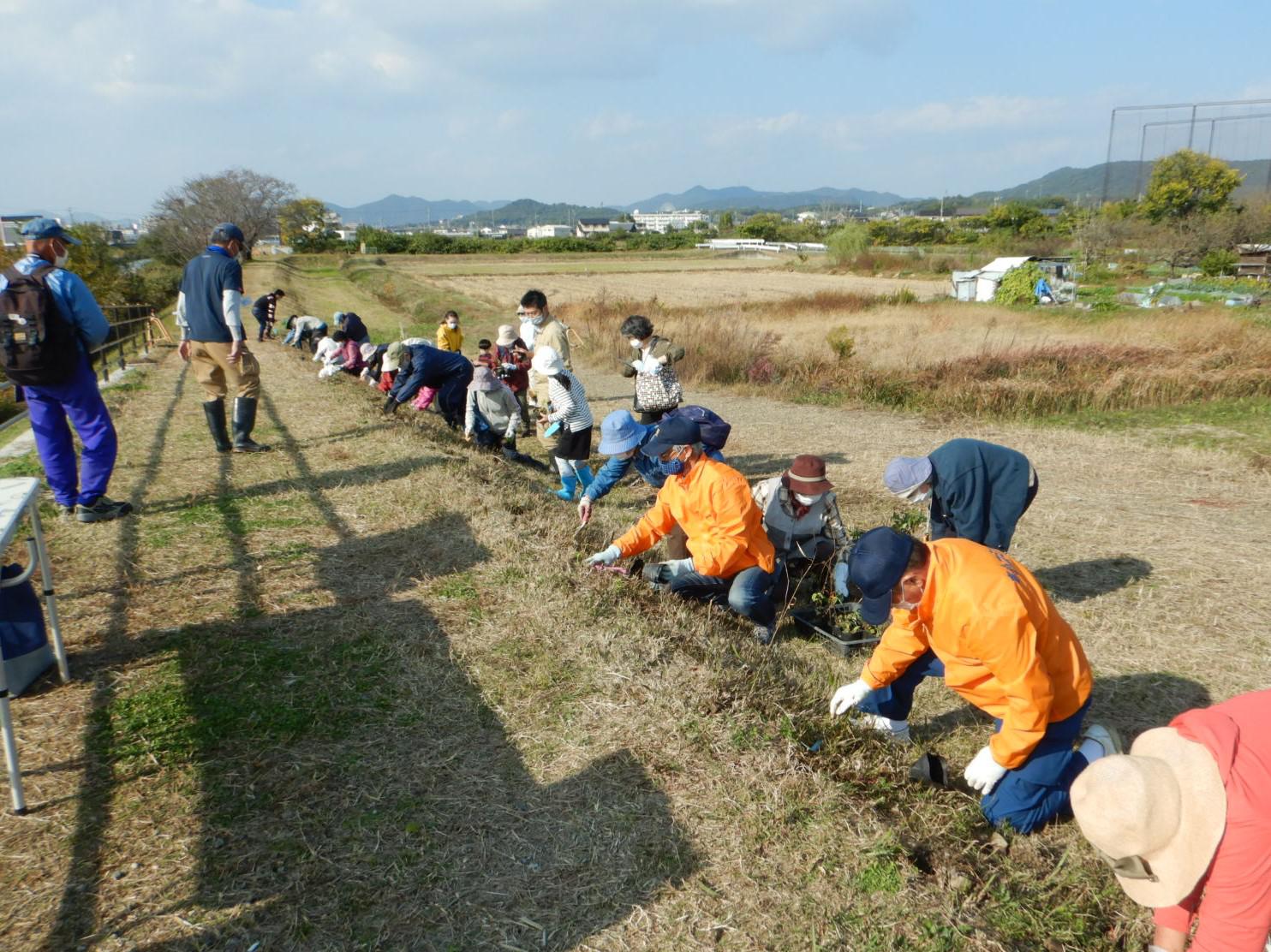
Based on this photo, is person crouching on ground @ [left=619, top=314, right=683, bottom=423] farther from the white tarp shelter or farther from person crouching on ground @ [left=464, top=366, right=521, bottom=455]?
the white tarp shelter

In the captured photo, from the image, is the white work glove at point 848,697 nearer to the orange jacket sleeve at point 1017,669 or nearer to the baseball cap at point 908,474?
the orange jacket sleeve at point 1017,669

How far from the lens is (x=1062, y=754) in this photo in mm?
2824

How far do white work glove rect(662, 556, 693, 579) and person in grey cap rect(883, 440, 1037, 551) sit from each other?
3.93 feet

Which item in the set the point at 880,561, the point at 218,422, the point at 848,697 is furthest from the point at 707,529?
the point at 218,422

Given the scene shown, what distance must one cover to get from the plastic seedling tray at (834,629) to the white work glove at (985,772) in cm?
149

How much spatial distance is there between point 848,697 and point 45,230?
→ 17.9 ft

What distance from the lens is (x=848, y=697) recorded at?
3.24 m

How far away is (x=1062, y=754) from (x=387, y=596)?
3366 millimetres

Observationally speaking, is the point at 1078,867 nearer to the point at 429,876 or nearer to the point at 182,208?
the point at 429,876

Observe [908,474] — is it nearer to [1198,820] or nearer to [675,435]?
[675,435]

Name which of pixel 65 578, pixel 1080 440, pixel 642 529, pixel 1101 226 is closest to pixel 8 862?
pixel 65 578

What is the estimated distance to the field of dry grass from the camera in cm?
234

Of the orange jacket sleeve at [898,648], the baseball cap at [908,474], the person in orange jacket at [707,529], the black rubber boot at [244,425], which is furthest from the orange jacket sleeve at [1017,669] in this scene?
the black rubber boot at [244,425]

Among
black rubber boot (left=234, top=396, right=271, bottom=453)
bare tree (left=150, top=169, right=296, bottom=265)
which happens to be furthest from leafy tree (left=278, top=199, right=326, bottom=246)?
black rubber boot (left=234, top=396, right=271, bottom=453)
